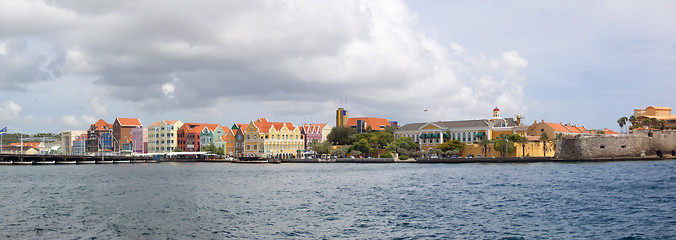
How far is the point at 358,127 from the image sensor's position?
470 feet

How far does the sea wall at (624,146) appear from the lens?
87375mm

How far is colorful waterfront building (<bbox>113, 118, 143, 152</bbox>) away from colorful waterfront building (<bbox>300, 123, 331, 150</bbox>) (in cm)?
5408

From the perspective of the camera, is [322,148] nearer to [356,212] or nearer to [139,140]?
[139,140]

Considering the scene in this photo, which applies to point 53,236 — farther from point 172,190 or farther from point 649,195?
point 649,195

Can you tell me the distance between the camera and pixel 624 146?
87.9m

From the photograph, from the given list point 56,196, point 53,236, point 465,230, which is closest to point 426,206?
point 465,230

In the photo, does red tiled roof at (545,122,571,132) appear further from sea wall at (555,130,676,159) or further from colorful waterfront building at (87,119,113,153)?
colorful waterfront building at (87,119,113,153)

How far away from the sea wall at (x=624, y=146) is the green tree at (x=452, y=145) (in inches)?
863

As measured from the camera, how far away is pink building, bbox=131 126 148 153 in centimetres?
15612

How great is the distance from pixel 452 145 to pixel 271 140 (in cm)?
4498

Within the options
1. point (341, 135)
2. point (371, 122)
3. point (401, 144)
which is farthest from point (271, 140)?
point (401, 144)

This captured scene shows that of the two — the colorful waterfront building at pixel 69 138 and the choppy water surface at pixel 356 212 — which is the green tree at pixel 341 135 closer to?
the choppy water surface at pixel 356 212

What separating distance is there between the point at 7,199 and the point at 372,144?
8766 cm

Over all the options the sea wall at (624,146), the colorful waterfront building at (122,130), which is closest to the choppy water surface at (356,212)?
the sea wall at (624,146)
